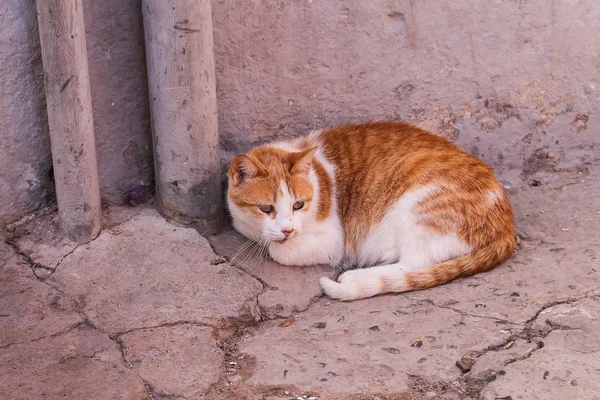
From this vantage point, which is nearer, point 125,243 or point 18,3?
point 18,3

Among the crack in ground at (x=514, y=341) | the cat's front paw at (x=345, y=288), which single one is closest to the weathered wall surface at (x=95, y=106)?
the cat's front paw at (x=345, y=288)

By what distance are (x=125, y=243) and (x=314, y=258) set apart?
2.97 feet

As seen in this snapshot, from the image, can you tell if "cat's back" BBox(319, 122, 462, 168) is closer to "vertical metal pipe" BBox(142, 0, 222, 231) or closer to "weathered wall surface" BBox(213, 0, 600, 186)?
"weathered wall surface" BBox(213, 0, 600, 186)

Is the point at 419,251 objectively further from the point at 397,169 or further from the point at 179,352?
the point at 179,352

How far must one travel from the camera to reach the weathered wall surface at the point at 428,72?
4000mm

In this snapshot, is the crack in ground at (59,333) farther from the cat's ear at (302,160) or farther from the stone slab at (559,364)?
the stone slab at (559,364)

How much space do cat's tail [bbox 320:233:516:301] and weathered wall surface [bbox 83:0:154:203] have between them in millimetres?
1157

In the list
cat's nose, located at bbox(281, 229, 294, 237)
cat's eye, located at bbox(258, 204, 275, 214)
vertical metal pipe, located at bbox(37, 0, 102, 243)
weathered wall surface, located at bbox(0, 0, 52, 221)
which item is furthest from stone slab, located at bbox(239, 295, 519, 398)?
weathered wall surface, located at bbox(0, 0, 52, 221)

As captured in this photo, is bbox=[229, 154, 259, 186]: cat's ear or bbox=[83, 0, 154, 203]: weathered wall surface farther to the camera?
bbox=[83, 0, 154, 203]: weathered wall surface

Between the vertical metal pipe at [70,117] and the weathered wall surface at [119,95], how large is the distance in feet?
0.63

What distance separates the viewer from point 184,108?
3.73 meters

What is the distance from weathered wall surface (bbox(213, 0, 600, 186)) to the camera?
4000 millimetres

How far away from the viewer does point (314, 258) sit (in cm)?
382

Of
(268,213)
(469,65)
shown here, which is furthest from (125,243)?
(469,65)
